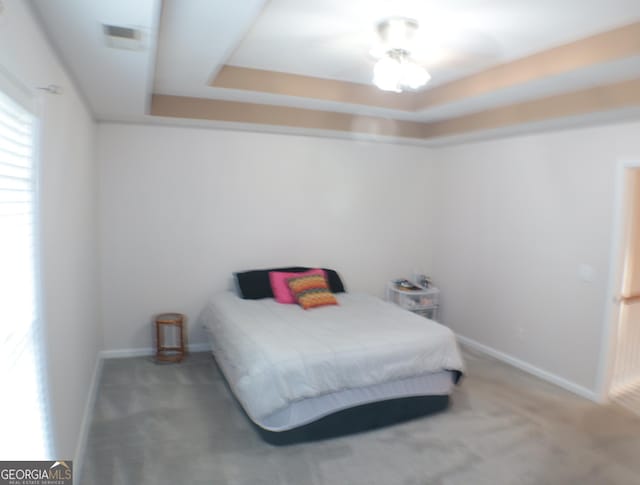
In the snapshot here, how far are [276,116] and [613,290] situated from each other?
3147 millimetres

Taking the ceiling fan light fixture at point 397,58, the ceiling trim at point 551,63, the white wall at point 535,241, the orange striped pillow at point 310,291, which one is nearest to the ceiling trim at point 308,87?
the ceiling trim at point 551,63

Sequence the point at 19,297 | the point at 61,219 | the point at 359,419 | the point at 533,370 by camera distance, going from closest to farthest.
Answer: the point at 19,297, the point at 61,219, the point at 359,419, the point at 533,370

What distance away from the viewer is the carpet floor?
2.46m

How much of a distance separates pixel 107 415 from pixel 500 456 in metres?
2.57

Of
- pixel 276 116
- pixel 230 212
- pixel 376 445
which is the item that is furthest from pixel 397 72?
pixel 230 212

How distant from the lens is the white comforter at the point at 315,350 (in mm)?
2709

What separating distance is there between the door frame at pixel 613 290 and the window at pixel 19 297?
3.72 m

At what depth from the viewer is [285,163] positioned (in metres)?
4.61

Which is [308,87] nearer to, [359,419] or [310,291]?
[310,291]

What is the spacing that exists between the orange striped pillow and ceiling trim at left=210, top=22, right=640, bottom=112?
164 cm

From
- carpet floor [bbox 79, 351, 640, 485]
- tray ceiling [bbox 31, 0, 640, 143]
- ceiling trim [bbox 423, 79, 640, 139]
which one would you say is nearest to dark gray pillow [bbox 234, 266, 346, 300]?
carpet floor [bbox 79, 351, 640, 485]

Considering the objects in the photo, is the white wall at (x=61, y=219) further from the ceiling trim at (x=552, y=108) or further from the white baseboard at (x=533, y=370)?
the white baseboard at (x=533, y=370)

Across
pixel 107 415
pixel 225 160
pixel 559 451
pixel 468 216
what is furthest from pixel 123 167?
pixel 559 451

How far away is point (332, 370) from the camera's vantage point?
280cm
